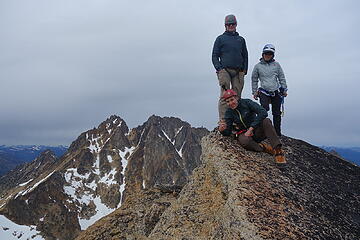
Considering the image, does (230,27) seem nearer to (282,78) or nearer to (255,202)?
(282,78)

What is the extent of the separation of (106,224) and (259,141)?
821cm

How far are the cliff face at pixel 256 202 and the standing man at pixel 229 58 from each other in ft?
8.14

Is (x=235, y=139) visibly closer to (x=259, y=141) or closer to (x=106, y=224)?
(x=259, y=141)

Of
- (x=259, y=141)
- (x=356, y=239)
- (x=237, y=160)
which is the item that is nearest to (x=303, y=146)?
(x=259, y=141)

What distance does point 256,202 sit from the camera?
1012 centimetres

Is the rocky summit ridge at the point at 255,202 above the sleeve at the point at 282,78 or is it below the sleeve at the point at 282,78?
below

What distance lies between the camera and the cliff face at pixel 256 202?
31.6 feet

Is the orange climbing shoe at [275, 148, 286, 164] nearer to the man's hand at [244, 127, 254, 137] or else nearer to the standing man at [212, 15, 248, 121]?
the man's hand at [244, 127, 254, 137]

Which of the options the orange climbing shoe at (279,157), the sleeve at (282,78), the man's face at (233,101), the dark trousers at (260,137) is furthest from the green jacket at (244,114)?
the sleeve at (282,78)

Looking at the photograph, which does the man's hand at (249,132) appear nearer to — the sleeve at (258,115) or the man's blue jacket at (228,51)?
the sleeve at (258,115)

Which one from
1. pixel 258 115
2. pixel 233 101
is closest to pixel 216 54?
pixel 233 101

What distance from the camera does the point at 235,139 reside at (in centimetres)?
1377

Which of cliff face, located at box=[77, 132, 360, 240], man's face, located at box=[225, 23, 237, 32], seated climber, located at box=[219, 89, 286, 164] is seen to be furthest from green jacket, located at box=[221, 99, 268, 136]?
man's face, located at box=[225, 23, 237, 32]

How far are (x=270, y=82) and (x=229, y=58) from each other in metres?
2.10
